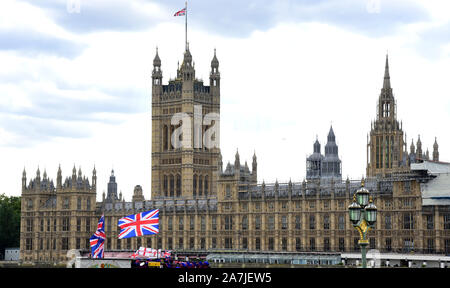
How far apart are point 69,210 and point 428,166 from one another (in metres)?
71.9

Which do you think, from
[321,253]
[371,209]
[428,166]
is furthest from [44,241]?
[371,209]

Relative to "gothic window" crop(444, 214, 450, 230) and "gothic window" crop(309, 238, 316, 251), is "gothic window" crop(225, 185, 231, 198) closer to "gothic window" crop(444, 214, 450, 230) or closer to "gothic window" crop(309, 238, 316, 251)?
"gothic window" crop(309, 238, 316, 251)

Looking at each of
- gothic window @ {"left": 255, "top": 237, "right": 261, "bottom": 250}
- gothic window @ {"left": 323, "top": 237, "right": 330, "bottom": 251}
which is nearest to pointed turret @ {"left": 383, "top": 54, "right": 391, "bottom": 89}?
gothic window @ {"left": 255, "top": 237, "right": 261, "bottom": 250}

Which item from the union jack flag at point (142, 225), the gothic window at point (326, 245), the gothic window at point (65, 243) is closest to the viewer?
the union jack flag at point (142, 225)

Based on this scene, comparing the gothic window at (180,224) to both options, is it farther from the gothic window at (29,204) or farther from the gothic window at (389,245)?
the gothic window at (389,245)

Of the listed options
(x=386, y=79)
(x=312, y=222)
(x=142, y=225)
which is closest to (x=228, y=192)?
(x=312, y=222)

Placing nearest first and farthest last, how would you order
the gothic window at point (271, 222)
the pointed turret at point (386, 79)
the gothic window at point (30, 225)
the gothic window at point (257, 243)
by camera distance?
1. the gothic window at point (271, 222)
2. the gothic window at point (257, 243)
3. the gothic window at point (30, 225)
4. the pointed turret at point (386, 79)

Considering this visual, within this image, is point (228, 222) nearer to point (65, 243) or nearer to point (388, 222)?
point (388, 222)

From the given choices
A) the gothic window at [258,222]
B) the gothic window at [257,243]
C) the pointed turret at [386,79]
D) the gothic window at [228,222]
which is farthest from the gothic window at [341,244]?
the pointed turret at [386,79]

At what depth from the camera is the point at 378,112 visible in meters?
191

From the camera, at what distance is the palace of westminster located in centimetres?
13662

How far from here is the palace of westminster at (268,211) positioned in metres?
137

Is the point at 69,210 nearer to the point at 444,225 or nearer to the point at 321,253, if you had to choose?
the point at 321,253
